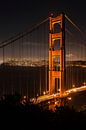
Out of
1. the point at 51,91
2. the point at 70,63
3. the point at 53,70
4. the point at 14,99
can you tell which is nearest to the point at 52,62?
the point at 53,70

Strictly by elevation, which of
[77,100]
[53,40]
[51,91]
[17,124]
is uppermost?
[53,40]

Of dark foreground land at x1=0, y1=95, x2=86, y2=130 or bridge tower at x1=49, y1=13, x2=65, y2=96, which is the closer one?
dark foreground land at x1=0, y1=95, x2=86, y2=130

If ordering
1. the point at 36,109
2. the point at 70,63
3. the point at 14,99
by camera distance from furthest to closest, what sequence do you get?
1. the point at 70,63
2. the point at 14,99
3. the point at 36,109

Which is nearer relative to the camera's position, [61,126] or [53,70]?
[61,126]

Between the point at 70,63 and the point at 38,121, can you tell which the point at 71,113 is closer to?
the point at 38,121

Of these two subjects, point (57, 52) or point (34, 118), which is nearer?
point (34, 118)

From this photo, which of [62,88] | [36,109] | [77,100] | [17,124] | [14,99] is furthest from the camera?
[77,100]

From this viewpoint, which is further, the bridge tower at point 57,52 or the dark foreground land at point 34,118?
the bridge tower at point 57,52

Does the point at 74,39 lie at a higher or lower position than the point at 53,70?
higher
